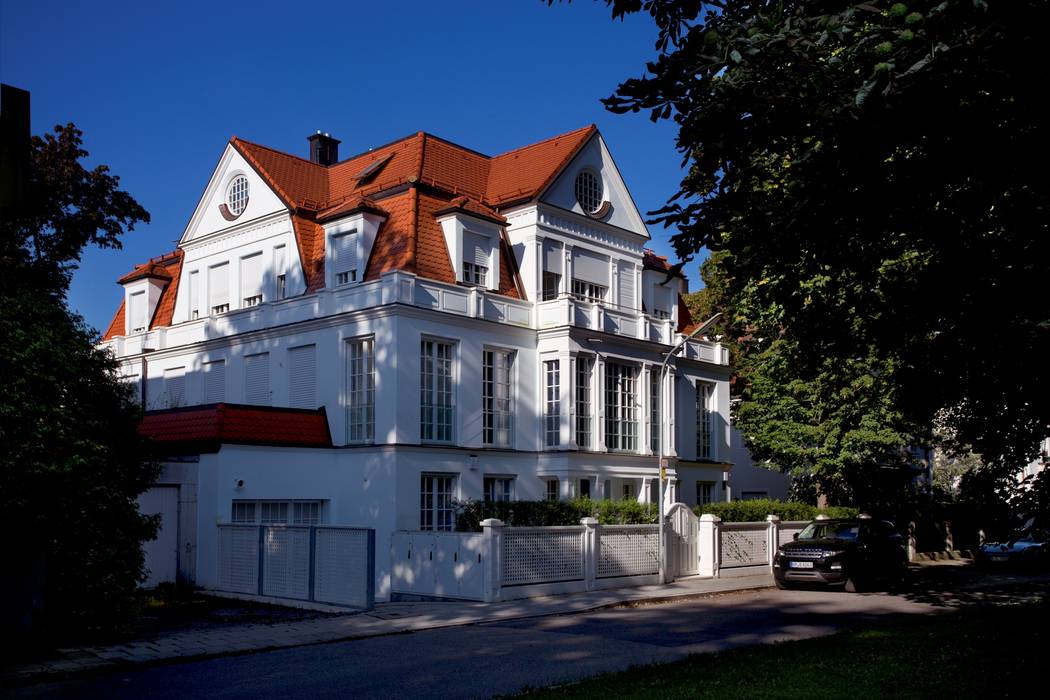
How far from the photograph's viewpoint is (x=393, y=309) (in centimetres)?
2619

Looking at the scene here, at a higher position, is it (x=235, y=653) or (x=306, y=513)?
(x=306, y=513)

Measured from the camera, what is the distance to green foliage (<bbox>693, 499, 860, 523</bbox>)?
1187 inches

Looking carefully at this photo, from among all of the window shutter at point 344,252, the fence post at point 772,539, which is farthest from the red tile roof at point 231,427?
the fence post at point 772,539

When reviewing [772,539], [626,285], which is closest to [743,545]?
[772,539]

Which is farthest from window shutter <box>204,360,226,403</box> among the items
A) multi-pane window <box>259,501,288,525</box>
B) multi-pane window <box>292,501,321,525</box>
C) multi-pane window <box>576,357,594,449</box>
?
multi-pane window <box>576,357,594,449</box>

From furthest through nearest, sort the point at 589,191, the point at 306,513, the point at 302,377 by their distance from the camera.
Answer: the point at 589,191, the point at 302,377, the point at 306,513

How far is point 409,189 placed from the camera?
95.8 feet

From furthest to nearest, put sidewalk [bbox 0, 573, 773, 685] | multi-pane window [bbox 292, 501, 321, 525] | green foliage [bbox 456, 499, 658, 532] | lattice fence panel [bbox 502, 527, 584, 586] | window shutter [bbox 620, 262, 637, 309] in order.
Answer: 1. window shutter [bbox 620, 262, 637, 309]
2. multi-pane window [bbox 292, 501, 321, 525]
3. green foliage [bbox 456, 499, 658, 532]
4. lattice fence panel [bbox 502, 527, 584, 586]
5. sidewalk [bbox 0, 573, 773, 685]

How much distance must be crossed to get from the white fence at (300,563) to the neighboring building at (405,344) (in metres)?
1.06

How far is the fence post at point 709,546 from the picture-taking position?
87.8 ft

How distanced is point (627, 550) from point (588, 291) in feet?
34.5

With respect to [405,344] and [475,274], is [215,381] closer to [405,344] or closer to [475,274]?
[405,344]

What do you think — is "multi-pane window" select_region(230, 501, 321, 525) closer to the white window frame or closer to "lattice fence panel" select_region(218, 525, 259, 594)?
"lattice fence panel" select_region(218, 525, 259, 594)

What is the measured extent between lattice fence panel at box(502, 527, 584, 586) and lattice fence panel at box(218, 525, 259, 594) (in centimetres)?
522
